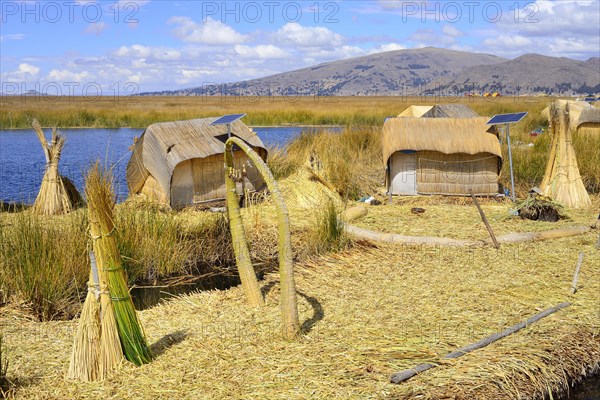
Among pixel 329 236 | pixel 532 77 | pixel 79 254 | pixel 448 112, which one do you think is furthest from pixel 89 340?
pixel 532 77

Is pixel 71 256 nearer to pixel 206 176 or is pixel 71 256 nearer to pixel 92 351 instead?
pixel 92 351

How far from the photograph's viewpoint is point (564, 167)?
9.97 meters

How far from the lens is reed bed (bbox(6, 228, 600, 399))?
13.6 ft

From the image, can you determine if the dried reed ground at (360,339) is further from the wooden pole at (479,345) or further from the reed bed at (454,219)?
the reed bed at (454,219)

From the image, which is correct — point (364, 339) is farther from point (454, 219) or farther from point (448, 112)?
point (448, 112)

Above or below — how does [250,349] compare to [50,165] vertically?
below

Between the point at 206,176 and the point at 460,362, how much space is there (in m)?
5.92

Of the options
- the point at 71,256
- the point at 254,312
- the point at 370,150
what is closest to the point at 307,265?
the point at 254,312

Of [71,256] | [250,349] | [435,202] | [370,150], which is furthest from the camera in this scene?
[370,150]

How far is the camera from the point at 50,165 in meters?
9.10

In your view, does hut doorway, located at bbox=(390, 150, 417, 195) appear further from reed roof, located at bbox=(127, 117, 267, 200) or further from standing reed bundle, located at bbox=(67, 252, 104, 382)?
standing reed bundle, located at bbox=(67, 252, 104, 382)

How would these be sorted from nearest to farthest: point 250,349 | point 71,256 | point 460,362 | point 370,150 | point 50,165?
point 460,362 < point 250,349 < point 71,256 < point 50,165 < point 370,150

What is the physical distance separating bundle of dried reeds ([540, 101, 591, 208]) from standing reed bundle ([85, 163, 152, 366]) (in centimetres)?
744

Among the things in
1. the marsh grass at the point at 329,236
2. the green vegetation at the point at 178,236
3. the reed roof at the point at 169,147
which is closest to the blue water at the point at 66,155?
the reed roof at the point at 169,147
